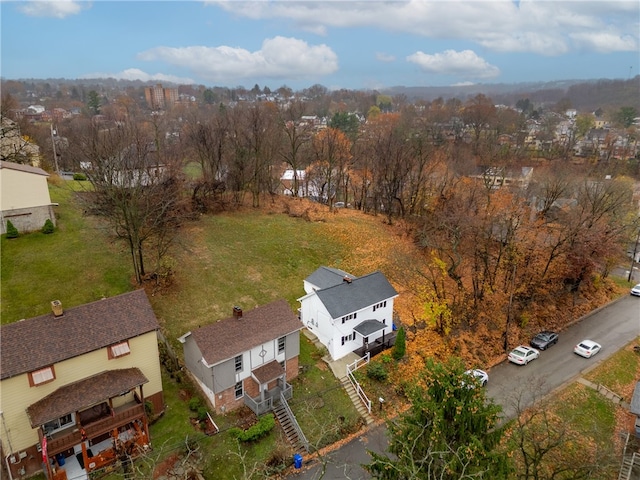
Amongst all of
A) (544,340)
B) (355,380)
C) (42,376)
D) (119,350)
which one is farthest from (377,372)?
(42,376)

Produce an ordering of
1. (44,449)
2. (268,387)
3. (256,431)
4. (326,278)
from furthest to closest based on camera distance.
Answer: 1. (326,278)
2. (268,387)
3. (256,431)
4. (44,449)

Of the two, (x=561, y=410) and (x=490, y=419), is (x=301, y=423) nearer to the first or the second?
(x=490, y=419)

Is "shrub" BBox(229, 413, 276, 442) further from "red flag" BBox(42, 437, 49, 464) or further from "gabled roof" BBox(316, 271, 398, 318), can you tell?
"red flag" BBox(42, 437, 49, 464)

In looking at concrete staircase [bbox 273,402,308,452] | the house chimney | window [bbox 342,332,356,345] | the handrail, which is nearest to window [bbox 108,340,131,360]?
the house chimney

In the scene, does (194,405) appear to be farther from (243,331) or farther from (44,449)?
(44,449)

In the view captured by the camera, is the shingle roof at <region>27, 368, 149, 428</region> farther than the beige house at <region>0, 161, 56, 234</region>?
No

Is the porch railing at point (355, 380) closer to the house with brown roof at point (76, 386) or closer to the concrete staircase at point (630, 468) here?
the house with brown roof at point (76, 386)
